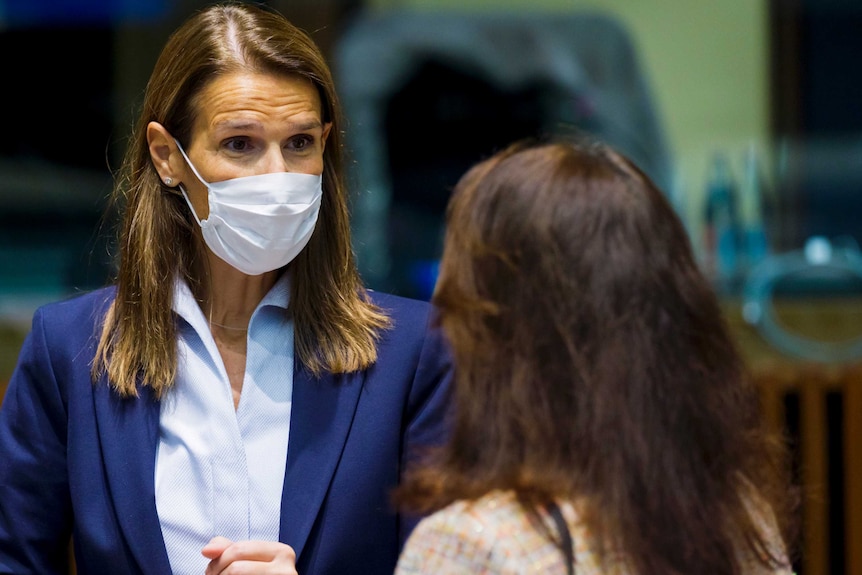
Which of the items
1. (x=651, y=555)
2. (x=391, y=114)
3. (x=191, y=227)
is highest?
(x=391, y=114)

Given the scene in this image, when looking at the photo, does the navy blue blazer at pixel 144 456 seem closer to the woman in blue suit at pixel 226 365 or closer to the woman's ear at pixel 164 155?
the woman in blue suit at pixel 226 365

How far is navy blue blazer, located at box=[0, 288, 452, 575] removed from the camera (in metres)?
1.90

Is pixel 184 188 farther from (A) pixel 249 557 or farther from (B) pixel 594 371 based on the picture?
(B) pixel 594 371

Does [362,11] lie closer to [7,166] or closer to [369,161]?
[369,161]

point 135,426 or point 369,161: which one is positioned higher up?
point 369,161

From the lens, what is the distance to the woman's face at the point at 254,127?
6.50 feet

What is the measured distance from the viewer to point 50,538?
1.99 m

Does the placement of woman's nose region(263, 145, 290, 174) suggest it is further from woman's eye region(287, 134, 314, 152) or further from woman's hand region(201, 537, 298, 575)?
woman's hand region(201, 537, 298, 575)

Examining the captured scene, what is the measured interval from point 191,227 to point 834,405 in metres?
2.77

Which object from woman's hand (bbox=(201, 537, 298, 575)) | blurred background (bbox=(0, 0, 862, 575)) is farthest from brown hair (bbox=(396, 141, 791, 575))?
blurred background (bbox=(0, 0, 862, 575))

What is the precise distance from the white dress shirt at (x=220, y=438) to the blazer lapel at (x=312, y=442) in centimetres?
3

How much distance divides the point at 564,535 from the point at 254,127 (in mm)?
972

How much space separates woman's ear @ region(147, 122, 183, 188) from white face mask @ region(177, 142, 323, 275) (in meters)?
0.03

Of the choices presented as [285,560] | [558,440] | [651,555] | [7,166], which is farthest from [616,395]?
[7,166]
